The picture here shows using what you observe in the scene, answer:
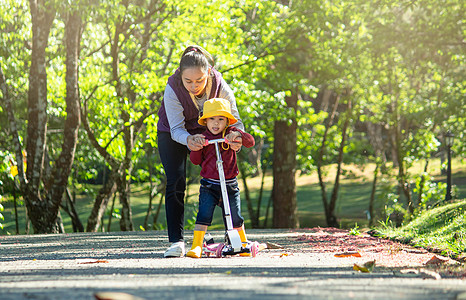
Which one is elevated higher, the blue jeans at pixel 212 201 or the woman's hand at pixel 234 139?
the woman's hand at pixel 234 139

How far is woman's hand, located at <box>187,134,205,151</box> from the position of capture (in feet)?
17.3

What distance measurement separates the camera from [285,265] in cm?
472

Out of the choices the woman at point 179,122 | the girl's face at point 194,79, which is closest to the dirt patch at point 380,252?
the woman at point 179,122

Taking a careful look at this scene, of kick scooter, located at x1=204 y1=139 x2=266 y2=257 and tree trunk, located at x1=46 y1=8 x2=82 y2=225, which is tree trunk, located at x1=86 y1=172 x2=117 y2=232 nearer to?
tree trunk, located at x1=46 y1=8 x2=82 y2=225

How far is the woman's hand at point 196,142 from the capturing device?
5281 mm

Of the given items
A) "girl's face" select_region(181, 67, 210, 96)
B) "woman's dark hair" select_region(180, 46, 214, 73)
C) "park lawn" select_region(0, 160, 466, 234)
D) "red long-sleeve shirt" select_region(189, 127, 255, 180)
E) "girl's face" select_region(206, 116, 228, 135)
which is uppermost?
"woman's dark hair" select_region(180, 46, 214, 73)

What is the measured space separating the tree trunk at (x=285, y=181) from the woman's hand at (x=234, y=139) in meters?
11.7

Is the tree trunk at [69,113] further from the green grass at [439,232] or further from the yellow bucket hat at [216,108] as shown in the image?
the yellow bucket hat at [216,108]

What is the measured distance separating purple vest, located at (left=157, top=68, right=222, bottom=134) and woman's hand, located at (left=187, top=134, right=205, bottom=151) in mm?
425

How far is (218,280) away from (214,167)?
1956 millimetres

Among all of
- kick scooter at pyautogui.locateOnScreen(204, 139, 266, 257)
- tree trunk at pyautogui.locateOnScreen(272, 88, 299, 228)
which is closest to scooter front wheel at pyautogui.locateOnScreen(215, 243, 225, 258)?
kick scooter at pyautogui.locateOnScreen(204, 139, 266, 257)

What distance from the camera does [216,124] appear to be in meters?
5.45

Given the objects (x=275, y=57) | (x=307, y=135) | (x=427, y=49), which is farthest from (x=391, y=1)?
(x=307, y=135)

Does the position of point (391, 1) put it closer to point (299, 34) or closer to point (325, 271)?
point (299, 34)
